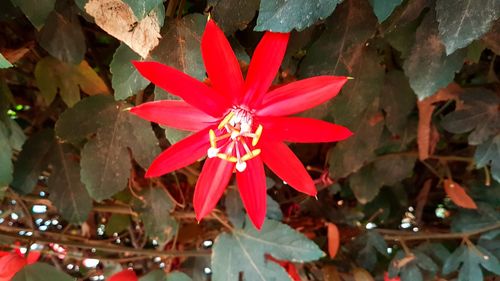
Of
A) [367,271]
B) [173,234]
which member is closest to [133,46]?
[173,234]

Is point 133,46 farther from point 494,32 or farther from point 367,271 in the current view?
point 367,271

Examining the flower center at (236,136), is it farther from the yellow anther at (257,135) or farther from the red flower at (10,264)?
the red flower at (10,264)

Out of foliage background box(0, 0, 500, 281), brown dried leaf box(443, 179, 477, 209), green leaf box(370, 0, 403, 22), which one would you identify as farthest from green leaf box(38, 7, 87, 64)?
brown dried leaf box(443, 179, 477, 209)

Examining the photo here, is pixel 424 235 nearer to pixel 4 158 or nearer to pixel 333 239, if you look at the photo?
pixel 333 239

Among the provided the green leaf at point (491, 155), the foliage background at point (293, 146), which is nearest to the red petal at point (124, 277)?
the foliage background at point (293, 146)

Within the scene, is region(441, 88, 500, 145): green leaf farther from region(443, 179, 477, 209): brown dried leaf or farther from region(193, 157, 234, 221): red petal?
region(193, 157, 234, 221): red petal

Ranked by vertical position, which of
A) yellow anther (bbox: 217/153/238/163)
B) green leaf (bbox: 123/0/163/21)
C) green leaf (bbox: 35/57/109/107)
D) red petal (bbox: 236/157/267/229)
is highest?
green leaf (bbox: 35/57/109/107)

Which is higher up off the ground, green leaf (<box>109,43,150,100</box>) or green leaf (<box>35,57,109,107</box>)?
green leaf (<box>35,57,109,107</box>)

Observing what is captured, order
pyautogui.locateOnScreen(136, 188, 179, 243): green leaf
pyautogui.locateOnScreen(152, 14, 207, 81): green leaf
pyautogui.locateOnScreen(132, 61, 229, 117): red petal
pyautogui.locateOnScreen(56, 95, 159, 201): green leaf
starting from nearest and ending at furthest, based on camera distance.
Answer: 1. pyautogui.locateOnScreen(132, 61, 229, 117): red petal
2. pyautogui.locateOnScreen(152, 14, 207, 81): green leaf
3. pyautogui.locateOnScreen(56, 95, 159, 201): green leaf
4. pyautogui.locateOnScreen(136, 188, 179, 243): green leaf
